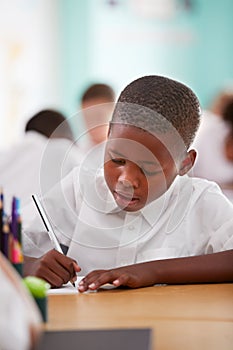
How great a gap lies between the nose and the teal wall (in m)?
5.10

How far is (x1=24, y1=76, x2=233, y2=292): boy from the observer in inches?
58.5

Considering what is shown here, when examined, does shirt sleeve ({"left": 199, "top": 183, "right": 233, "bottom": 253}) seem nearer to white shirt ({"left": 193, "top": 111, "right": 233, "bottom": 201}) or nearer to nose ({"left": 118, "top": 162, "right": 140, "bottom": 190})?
nose ({"left": 118, "top": 162, "right": 140, "bottom": 190})

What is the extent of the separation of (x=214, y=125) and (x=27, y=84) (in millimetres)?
2283

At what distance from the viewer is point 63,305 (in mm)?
1262

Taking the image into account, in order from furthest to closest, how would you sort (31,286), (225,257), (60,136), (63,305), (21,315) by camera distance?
(60,136)
(225,257)
(63,305)
(31,286)
(21,315)

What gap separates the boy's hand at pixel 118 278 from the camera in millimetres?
1381

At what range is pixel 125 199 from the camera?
1541mm

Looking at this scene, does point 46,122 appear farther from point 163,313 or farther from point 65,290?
point 163,313

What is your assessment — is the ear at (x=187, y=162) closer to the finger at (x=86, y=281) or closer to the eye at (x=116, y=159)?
the eye at (x=116, y=159)

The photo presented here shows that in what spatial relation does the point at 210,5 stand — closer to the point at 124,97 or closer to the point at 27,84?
the point at 27,84

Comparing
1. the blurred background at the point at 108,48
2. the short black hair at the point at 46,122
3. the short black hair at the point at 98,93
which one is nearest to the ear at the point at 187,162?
the short black hair at the point at 46,122

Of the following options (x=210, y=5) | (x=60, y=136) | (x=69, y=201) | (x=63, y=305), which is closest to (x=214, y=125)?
(x=60, y=136)

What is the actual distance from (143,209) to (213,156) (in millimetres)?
2755

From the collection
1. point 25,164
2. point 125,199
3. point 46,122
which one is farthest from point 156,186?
point 46,122
